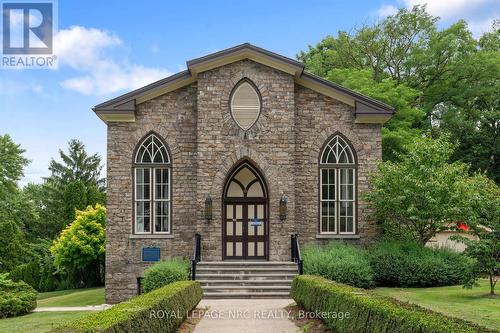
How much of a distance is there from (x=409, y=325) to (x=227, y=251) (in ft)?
44.2

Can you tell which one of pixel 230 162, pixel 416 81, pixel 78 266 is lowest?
pixel 78 266

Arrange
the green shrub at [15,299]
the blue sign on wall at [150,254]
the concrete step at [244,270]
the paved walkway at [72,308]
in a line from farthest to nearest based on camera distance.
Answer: the blue sign on wall at [150,254] < the concrete step at [244,270] < the paved walkway at [72,308] < the green shrub at [15,299]

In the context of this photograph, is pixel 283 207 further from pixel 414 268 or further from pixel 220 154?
pixel 414 268

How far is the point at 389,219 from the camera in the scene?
20578 mm

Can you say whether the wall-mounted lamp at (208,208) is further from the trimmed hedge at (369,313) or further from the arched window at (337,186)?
the trimmed hedge at (369,313)

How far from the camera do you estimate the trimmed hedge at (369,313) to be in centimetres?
720

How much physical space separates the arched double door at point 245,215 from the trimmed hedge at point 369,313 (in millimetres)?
6882

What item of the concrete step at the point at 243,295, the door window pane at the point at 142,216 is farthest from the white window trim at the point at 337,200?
the door window pane at the point at 142,216

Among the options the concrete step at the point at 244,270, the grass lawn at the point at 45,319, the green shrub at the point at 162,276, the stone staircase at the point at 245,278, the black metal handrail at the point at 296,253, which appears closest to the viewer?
the grass lawn at the point at 45,319

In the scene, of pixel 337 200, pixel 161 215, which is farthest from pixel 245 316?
pixel 337 200

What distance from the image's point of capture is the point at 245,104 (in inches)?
800

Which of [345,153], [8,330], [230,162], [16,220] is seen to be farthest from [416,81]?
[8,330]

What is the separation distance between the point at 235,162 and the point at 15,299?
7.57m

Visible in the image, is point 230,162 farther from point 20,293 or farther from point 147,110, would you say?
point 20,293
